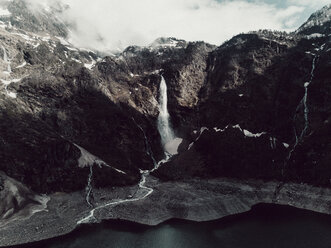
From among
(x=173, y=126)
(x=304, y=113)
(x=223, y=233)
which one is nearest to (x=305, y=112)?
(x=304, y=113)

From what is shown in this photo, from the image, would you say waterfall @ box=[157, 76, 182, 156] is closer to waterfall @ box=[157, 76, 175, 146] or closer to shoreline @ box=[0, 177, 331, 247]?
waterfall @ box=[157, 76, 175, 146]

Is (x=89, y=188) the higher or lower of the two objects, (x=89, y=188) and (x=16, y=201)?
the higher

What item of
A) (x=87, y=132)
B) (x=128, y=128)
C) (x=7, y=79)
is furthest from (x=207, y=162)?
(x=7, y=79)

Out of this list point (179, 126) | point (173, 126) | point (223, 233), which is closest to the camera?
point (223, 233)

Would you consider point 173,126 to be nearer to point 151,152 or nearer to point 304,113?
point 151,152

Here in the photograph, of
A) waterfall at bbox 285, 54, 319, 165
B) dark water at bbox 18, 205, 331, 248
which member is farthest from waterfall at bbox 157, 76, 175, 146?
dark water at bbox 18, 205, 331, 248

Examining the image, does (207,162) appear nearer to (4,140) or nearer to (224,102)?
(224,102)

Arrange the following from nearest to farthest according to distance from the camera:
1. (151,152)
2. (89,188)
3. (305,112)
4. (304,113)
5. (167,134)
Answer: (89,188), (304,113), (305,112), (151,152), (167,134)
